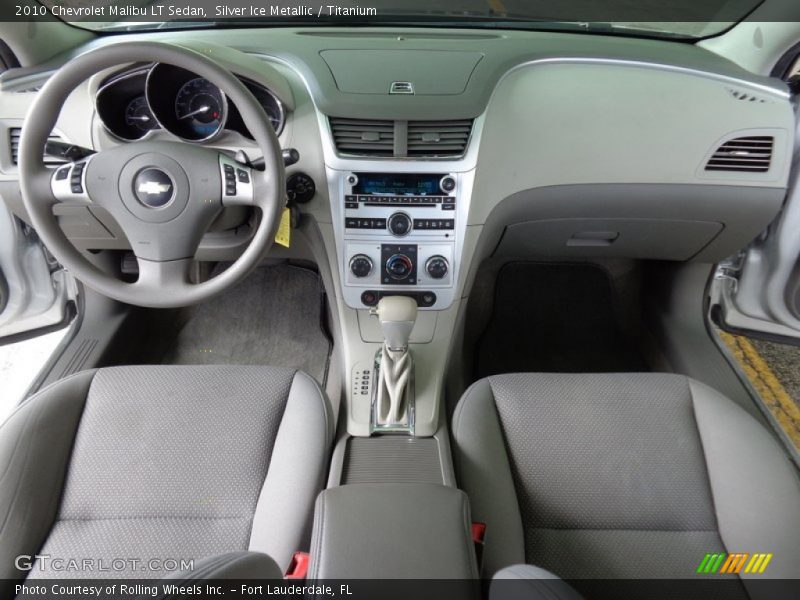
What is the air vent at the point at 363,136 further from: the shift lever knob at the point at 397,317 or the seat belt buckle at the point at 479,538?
the seat belt buckle at the point at 479,538

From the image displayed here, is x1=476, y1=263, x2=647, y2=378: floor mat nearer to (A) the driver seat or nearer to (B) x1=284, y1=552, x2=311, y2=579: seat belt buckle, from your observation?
(A) the driver seat

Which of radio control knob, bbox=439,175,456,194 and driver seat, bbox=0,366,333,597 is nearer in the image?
driver seat, bbox=0,366,333,597

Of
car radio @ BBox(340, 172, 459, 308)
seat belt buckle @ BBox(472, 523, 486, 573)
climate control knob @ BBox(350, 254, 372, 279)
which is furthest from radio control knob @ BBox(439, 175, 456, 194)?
seat belt buckle @ BBox(472, 523, 486, 573)

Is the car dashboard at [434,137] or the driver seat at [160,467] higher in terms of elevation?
the car dashboard at [434,137]

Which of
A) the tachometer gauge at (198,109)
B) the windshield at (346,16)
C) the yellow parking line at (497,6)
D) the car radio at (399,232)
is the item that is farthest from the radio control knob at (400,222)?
the yellow parking line at (497,6)

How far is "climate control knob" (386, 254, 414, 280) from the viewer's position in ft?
5.00

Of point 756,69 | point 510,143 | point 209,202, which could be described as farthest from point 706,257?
point 209,202

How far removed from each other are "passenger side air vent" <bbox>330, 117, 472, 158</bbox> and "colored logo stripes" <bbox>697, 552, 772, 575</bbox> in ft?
3.62

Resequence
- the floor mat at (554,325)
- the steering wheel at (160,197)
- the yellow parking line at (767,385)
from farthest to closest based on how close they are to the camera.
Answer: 1. the floor mat at (554,325)
2. the yellow parking line at (767,385)
3. the steering wheel at (160,197)

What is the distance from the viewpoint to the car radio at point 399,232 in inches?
57.4

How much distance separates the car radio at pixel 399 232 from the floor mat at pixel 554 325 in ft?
2.25

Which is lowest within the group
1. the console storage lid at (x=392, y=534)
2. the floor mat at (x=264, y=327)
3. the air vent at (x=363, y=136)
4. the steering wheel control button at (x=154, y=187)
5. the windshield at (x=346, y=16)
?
the floor mat at (x=264, y=327)

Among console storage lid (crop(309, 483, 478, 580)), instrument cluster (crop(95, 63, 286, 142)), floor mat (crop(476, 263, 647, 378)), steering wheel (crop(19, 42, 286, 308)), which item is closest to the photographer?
console storage lid (crop(309, 483, 478, 580))

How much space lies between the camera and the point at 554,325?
221cm
